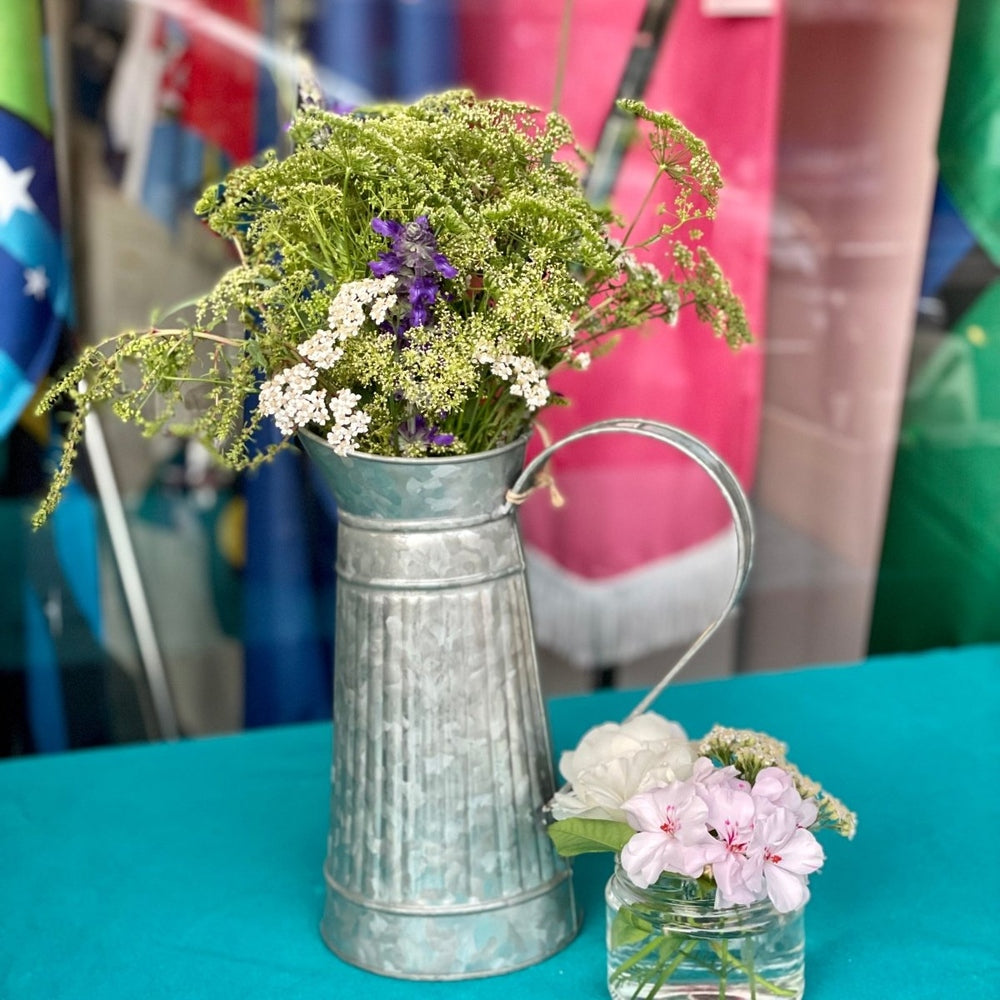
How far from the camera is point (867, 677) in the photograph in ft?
4.96

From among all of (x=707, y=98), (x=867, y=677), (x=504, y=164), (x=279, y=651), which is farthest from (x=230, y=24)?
(x=867, y=677)

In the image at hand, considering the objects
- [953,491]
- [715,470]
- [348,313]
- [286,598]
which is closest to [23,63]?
[286,598]

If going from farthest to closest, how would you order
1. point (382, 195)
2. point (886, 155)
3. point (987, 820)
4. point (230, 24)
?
point (886, 155), point (230, 24), point (987, 820), point (382, 195)

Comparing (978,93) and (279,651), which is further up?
(978,93)

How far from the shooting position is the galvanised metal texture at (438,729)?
87 cm

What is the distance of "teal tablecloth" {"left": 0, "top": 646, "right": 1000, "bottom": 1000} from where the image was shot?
0.91 m

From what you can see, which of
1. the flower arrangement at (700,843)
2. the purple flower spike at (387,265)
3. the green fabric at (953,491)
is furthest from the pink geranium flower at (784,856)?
the green fabric at (953,491)

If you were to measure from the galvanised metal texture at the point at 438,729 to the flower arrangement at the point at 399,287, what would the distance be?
53mm

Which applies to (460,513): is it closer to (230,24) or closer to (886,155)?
(230,24)

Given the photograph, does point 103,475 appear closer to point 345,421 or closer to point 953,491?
point 345,421

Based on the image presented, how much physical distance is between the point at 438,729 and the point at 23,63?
1.10 meters

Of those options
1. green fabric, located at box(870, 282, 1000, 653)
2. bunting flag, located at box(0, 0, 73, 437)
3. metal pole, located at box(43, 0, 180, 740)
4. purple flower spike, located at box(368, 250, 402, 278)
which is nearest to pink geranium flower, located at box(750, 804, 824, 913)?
purple flower spike, located at box(368, 250, 402, 278)

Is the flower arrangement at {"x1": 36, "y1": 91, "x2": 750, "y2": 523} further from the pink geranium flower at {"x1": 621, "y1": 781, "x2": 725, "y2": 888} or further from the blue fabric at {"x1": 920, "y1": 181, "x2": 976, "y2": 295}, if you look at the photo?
the blue fabric at {"x1": 920, "y1": 181, "x2": 976, "y2": 295}

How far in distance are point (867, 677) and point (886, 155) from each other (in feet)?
2.74
